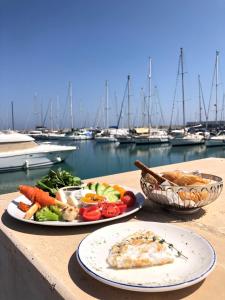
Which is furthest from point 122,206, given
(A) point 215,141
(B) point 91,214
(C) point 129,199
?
(A) point 215,141

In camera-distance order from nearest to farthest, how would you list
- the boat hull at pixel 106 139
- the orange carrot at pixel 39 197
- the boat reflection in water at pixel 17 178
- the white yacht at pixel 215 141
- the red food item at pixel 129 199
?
the orange carrot at pixel 39 197 < the red food item at pixel 129 199 < the boat reflection in water at pixel 17 178 < the white yacht at pixel 215 141 < the boat hull at pixel 106 139

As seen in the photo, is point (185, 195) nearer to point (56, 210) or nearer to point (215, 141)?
point (56, 210)

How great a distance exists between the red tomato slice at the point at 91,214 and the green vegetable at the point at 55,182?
0.43 m

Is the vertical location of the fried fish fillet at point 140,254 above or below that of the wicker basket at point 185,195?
below

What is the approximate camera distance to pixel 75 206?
5.52ft

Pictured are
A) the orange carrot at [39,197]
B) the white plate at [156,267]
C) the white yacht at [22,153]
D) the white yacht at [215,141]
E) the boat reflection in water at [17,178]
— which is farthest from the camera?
the white yacht at [215,141]

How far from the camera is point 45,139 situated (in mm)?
47094

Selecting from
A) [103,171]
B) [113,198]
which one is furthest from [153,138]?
[113,198]

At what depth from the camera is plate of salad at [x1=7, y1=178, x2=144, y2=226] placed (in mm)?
1545

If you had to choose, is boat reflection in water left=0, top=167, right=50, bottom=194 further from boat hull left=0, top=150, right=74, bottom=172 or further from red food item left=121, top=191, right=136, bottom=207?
red food item left=121, top=191, right=136, bottom=207

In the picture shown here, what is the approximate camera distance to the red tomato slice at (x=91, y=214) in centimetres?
153

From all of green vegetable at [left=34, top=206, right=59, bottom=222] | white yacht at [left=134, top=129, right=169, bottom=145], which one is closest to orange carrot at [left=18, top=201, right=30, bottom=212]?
green vegetable at [left=34, top=206, right=59, bottom=222]

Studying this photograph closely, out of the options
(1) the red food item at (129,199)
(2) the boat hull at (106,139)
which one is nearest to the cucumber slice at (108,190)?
(1) the red food item at (129,199)

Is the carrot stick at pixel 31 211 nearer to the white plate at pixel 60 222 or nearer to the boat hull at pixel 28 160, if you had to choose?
the white plate at pixel 60 222
